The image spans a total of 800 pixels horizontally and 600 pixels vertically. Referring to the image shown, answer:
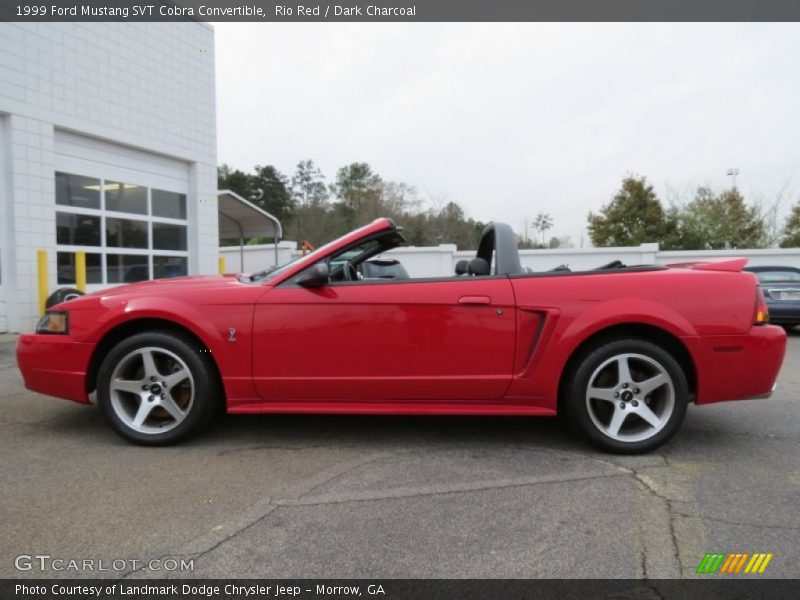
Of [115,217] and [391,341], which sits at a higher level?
[115,217]

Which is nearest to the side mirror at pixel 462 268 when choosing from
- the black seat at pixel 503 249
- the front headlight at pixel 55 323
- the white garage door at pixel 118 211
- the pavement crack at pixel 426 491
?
the black seat at pixel 503 249

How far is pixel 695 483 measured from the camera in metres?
2.79

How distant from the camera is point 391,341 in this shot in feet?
10.5

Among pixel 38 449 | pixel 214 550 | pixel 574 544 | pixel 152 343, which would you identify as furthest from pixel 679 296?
pixel 38 449

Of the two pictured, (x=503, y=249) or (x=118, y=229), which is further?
(x=118, y=229)

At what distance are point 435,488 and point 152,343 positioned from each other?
1.93m

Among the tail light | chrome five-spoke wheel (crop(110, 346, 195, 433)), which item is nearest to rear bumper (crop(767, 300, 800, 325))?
the tail light

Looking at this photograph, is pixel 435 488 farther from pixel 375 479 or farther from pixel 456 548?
pixel 456 548

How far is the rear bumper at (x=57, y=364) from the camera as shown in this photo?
10.9 feet

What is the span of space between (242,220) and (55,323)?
13609mm

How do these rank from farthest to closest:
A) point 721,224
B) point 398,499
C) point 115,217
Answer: point 721,224 → point 115,217 → point 398,499

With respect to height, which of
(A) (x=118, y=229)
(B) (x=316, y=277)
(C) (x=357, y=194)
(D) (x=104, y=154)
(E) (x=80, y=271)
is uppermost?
(C) (x=357, y=194)

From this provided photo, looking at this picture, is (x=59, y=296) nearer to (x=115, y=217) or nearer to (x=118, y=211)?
(x=115, y=217)

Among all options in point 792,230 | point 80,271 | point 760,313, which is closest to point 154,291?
point 760,313
